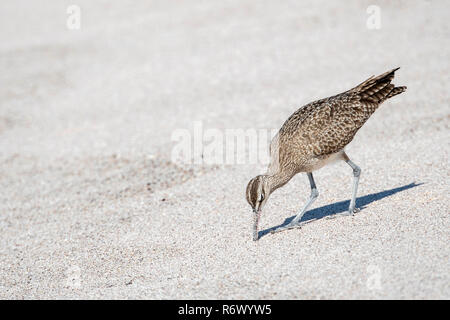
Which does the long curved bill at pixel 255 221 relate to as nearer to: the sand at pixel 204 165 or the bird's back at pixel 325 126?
the sand at pixel 204 165

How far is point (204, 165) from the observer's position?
11.1 m

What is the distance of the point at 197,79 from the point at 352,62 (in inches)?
149

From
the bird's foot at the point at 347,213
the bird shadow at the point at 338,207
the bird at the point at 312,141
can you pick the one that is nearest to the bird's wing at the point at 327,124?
the bird at the point at 312,141

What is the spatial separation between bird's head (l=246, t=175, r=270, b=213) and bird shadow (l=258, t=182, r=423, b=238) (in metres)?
0.68

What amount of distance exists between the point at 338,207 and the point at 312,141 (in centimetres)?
133

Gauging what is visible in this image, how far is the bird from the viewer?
25.2 ft

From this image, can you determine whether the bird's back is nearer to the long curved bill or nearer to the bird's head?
the bird's head

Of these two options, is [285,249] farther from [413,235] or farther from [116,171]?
[116,171]

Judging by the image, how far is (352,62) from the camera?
14.6 meters

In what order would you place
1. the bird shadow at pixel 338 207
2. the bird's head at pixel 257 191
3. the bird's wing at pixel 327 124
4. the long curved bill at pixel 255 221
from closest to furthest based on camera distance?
the bird's head at pixel 257 191 → the long curved bill at pixel 255 221 → the bird's wing at pixel 327 124 → the bird shadow at pixel 338 207

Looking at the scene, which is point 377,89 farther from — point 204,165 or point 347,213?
point 204,165

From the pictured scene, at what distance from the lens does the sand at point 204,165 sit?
6965mm
